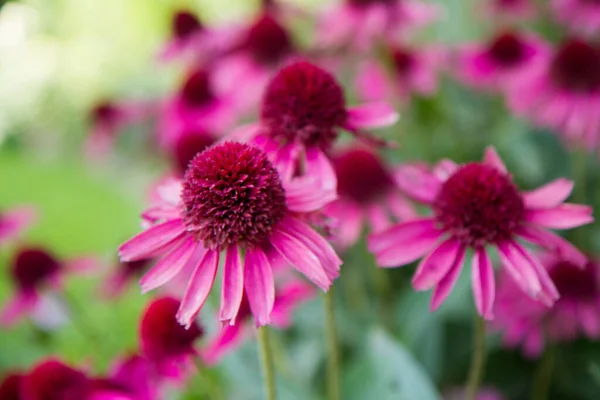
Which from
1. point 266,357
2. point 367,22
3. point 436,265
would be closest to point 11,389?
point 266,357

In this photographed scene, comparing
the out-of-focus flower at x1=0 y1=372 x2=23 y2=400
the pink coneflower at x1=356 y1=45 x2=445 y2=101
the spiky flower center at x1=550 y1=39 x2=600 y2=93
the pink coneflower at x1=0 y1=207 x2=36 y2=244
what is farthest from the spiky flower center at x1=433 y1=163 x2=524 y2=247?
the pink coneflower at x1=0 y1=207 x2=36 y2=244

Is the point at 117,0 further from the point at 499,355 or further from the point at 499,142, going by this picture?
the point at 499,355

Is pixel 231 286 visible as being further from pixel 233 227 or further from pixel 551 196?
pixel 551 196

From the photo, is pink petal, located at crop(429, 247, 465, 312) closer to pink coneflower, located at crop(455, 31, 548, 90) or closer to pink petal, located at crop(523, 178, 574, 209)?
pink petal, located at crop(523, 178, 574, 209)

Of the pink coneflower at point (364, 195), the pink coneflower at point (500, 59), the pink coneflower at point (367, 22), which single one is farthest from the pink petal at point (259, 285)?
the pink coneflower at point (500, 59)

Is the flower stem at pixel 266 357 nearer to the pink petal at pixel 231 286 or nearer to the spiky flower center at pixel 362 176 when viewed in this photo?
the pink petal at pixel 231 286
